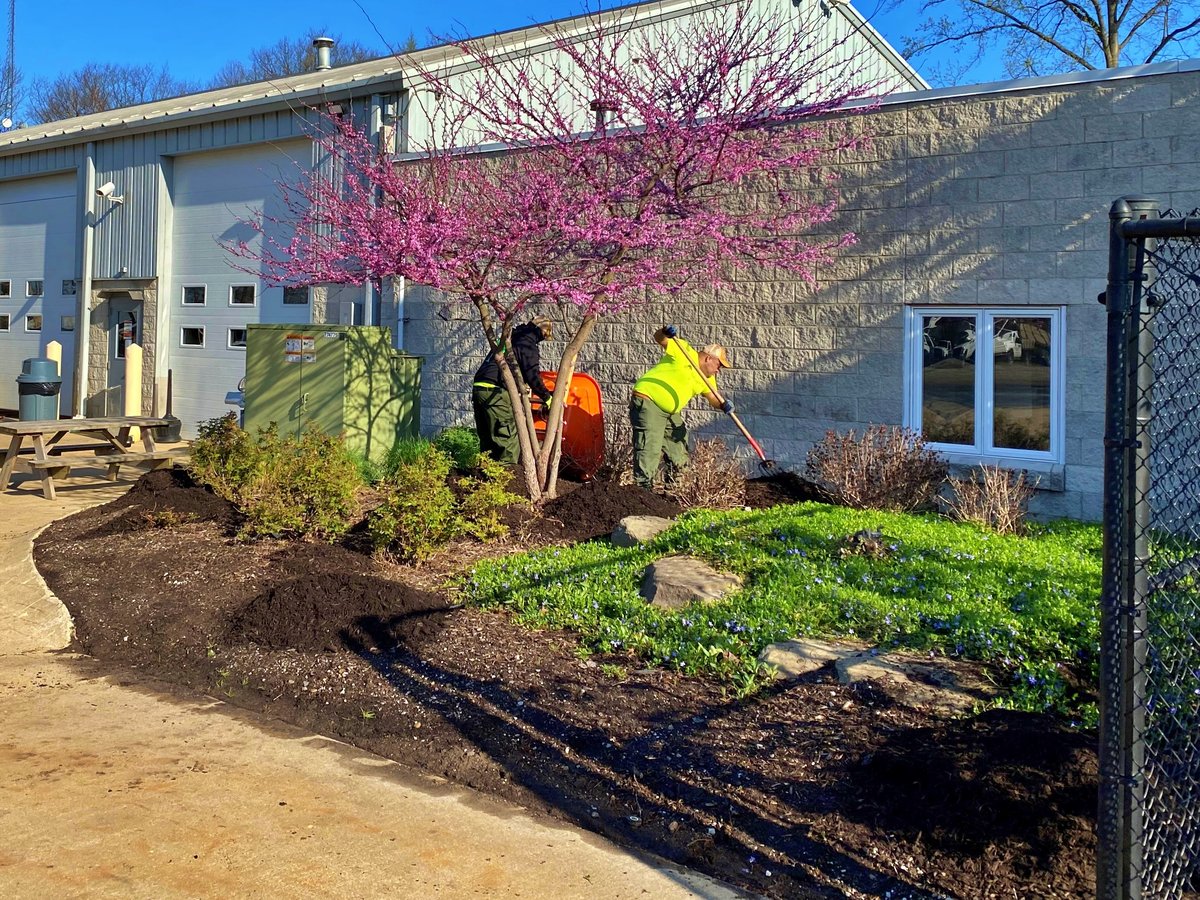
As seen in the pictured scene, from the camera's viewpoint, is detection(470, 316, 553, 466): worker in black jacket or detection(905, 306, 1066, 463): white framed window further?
detection(470, 316, 553, 466): worker in black jacket

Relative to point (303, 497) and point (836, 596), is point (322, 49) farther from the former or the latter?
point (836, 596)

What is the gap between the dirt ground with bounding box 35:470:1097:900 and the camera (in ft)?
13.9

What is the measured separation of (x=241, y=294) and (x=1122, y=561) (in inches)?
650

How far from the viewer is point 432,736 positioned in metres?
5.61

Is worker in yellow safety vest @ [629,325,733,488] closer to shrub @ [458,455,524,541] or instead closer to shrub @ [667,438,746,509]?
shrub @ [667,438,746,509]

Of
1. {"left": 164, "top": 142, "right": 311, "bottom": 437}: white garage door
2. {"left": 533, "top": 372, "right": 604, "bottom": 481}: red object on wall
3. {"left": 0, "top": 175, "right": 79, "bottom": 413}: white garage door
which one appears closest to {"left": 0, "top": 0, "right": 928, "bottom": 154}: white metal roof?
{"left": 164, "top": 142, "right": 311, "bottom": 437}: white garage door

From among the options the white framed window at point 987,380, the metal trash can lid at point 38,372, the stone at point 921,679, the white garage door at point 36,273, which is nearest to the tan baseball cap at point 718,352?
the white framed window at point 987,380

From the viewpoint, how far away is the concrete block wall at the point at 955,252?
9945 millimetres

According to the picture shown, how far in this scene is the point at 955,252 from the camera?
10.8 metres

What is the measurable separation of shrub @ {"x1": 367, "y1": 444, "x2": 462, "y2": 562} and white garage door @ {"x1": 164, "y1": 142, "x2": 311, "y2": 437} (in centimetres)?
919

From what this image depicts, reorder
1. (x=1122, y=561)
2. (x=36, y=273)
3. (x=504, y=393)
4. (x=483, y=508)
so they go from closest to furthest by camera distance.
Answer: (x=1122, y=561) < (x=483, y=508) < (x=504, y=393) < (x=36, y=273)

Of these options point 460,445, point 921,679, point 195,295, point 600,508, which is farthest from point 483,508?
point 195,295

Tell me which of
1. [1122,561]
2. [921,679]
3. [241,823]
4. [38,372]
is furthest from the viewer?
[38,372]

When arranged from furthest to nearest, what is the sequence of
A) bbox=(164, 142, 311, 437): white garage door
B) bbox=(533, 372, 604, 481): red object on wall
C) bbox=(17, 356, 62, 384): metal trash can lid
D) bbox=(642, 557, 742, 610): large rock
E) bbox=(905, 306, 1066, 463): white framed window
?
1. bbox=(164, 142, 311, 437): white garage door
2. bbox=(17, 356, 62, 384): metal trash can lid
3. bbox=(533, 372, 604, 481): red object on wall
4. bbox=(905, 306, 1066, 463): white framed window
5. bbox=(642, 557, 742, 610): large rock
